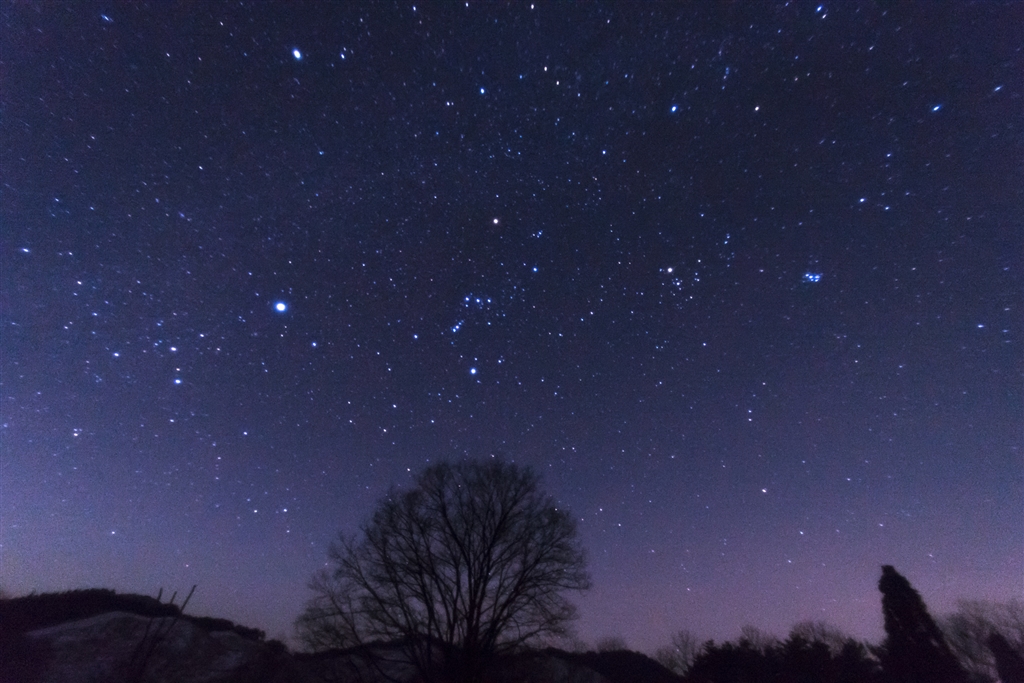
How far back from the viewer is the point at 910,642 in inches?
1505

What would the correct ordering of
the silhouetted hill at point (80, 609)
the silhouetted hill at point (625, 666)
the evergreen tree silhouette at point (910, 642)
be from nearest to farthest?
the evergreen tree silhouette at point (910, 642), the silhouetted hill at point (80, 609), the silhouetted hill at point (625, 666)

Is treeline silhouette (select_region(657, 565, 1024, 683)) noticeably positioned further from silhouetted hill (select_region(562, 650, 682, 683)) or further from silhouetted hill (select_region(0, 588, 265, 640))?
silhouetted hill (select_region(0, 588, 265, 640))

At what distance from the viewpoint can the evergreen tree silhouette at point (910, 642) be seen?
121 ft

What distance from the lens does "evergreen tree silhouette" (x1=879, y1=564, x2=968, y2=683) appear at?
36969 millimetres

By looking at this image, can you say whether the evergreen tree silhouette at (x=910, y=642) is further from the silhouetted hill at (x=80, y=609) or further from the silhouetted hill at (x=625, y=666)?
the silhouetted hill at (x=80, y=609)

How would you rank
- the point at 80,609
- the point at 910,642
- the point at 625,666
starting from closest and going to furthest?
the point at 910,642, the point at 80,609, the point at 625,666

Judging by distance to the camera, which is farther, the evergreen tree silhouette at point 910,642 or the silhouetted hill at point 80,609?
the silhouetted hill at point 80,609

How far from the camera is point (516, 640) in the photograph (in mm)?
27266

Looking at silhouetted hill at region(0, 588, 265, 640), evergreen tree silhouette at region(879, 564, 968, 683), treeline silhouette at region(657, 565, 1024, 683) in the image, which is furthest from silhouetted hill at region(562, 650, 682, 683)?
silhouetted hill at region(0, 588, 265, 640)

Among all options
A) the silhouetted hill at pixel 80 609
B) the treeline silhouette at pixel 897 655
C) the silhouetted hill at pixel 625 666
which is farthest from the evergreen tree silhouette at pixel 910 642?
the silhouetted hill at pixel 80 609

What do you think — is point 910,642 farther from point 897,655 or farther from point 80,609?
point 80,609

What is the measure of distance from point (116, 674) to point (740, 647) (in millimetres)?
48245

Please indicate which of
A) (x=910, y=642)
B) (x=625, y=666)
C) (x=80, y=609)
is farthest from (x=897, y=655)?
(x=80, y=609)

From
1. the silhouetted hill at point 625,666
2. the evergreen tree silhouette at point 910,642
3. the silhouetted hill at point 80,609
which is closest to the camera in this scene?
the evergreen tree silhouette at point 910,642
